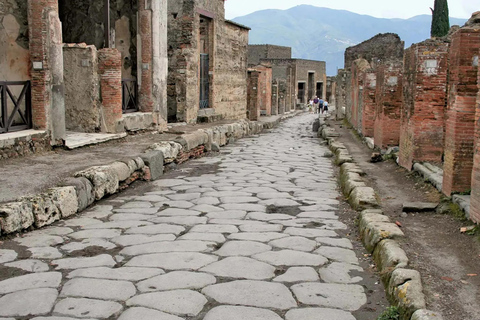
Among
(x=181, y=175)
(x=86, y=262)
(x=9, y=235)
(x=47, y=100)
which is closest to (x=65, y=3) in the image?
(x=47, y=100)

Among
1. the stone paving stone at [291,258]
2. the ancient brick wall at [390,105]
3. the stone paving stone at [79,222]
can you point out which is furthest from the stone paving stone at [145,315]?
the ancient brick wall at [390,105]

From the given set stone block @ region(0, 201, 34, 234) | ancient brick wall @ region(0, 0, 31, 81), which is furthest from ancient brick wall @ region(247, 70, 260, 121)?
stone block @ region(0, 201, 34, 234)

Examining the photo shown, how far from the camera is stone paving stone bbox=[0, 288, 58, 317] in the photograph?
10.2ft

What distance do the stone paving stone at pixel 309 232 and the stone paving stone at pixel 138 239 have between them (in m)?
1.11

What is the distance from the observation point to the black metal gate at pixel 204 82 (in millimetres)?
15847

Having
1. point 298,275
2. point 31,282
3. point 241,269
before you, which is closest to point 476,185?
point 298,275

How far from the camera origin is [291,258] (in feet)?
13.9

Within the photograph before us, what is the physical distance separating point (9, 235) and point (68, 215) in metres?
0.91

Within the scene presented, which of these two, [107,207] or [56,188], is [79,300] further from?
[107,207]

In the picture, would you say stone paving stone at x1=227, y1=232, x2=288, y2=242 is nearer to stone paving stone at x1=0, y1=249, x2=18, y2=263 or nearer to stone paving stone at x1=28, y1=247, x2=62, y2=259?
stone paving stone at x1=28, y1=247, x2=62, y2=259

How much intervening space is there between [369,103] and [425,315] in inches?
430

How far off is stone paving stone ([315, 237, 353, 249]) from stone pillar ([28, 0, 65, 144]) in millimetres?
5092

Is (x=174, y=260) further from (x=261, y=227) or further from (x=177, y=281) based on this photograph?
(x=261, y=227)

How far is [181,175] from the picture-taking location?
8.51m
